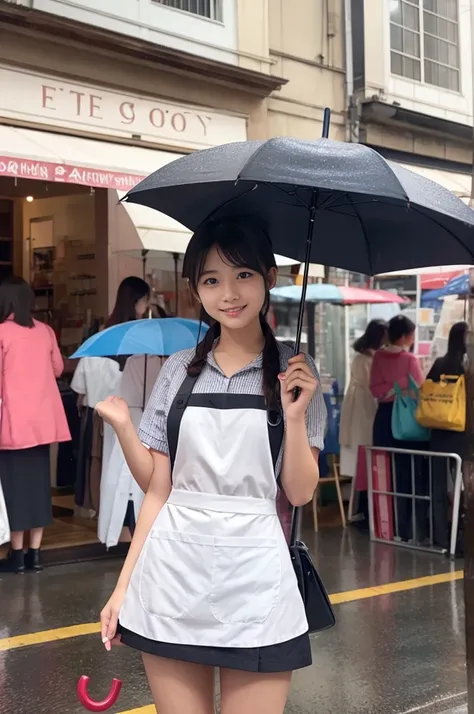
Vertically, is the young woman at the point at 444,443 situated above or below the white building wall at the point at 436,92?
below

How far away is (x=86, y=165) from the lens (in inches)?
280

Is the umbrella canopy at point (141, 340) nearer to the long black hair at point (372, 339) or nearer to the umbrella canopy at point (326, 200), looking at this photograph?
the umbrella canopy at point (326, 200)

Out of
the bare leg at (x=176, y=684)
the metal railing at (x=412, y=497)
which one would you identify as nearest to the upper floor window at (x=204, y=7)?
the metal railing at (x=412, y=497)

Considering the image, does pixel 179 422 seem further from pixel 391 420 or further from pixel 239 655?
pixel 391 420

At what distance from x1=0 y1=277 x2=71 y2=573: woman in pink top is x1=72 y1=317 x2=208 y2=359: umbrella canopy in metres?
0.74

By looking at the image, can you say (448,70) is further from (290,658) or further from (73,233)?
(290,658)

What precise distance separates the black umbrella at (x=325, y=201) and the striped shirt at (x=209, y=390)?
0.52m

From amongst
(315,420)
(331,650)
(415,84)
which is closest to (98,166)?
(331,650)

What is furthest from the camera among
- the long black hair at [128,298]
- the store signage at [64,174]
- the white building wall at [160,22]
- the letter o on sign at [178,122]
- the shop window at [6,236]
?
the shop window at [6,236]

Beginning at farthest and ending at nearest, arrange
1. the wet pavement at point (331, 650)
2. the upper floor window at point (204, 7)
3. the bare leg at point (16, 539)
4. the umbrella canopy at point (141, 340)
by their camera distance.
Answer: the upper floor window at point (204, 7) → the bare leg at point (16, 539) → the umbrella canopy at point (141, 340) → the wet pavement at point (331, 650)

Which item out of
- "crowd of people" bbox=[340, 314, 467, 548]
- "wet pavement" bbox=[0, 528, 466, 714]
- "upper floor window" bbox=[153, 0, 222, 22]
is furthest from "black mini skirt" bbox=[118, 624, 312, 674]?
"upper floor window" bbox=[153, 0, 222, 22]

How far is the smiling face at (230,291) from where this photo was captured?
261 centimetres

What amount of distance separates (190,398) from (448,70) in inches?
439

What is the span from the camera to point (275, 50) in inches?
394
